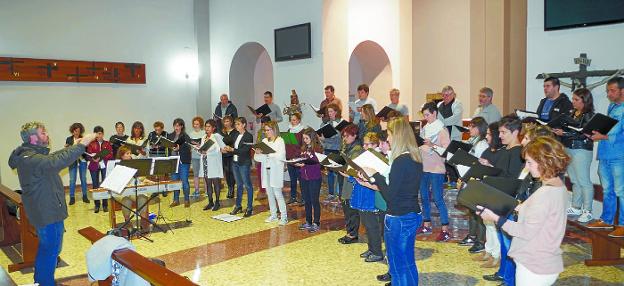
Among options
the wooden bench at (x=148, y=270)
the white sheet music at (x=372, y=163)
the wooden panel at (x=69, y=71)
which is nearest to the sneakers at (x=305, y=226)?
the white sheet music at (x=372, y=163)

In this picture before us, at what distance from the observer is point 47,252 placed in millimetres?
4430

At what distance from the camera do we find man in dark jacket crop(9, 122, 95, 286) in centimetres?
429

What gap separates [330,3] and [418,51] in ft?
11.9

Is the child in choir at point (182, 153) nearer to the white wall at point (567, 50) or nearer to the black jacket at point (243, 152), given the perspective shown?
the black jacket at point (243, 152)

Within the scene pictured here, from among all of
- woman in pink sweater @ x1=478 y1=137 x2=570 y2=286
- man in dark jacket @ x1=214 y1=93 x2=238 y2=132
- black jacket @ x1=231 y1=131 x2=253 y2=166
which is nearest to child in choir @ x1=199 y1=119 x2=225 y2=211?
black jacket @ x1=231 y1=131 x2=253 y2=166

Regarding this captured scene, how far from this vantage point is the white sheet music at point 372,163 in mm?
4195

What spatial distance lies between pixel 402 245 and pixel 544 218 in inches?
46.4

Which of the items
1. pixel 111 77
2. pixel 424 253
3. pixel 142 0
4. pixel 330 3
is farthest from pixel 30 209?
pixel 142 0

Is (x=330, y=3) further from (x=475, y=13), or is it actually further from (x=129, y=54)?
(x=129, y=54)

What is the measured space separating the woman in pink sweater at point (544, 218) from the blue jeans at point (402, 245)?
3.16 feet

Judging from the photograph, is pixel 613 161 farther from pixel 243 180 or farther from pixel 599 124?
pixel 243 180

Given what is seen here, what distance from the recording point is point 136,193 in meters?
6.59

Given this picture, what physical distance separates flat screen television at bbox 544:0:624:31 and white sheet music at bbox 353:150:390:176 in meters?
4.02

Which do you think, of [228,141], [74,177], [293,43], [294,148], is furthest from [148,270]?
[293,43]
